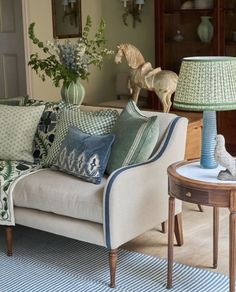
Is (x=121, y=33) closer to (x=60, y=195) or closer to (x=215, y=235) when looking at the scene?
(x=60, y=195)

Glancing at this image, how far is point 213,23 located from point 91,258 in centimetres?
299

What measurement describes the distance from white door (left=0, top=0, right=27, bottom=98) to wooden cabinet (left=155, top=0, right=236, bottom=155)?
1426 millimetres

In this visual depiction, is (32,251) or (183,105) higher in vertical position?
(183,105)

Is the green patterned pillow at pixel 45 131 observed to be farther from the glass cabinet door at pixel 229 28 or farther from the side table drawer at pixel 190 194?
the glass cabinet door at pixel 229 28

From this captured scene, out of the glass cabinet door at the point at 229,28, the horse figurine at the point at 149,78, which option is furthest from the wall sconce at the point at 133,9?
the horse figurine at the point at 149,78

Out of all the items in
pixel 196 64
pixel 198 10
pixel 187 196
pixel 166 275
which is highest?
pixel 198 10

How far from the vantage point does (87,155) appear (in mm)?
3209

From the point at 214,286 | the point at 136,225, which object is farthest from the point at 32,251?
the point at 214,286

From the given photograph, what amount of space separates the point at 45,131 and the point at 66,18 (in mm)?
2763

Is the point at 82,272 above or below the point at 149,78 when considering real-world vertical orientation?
below

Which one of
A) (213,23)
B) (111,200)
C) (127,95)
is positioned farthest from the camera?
(127,95)

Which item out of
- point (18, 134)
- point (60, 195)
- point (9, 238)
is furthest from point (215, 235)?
point (18, 134)

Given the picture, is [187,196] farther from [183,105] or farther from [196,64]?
[196,64]

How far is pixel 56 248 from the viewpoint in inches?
139
